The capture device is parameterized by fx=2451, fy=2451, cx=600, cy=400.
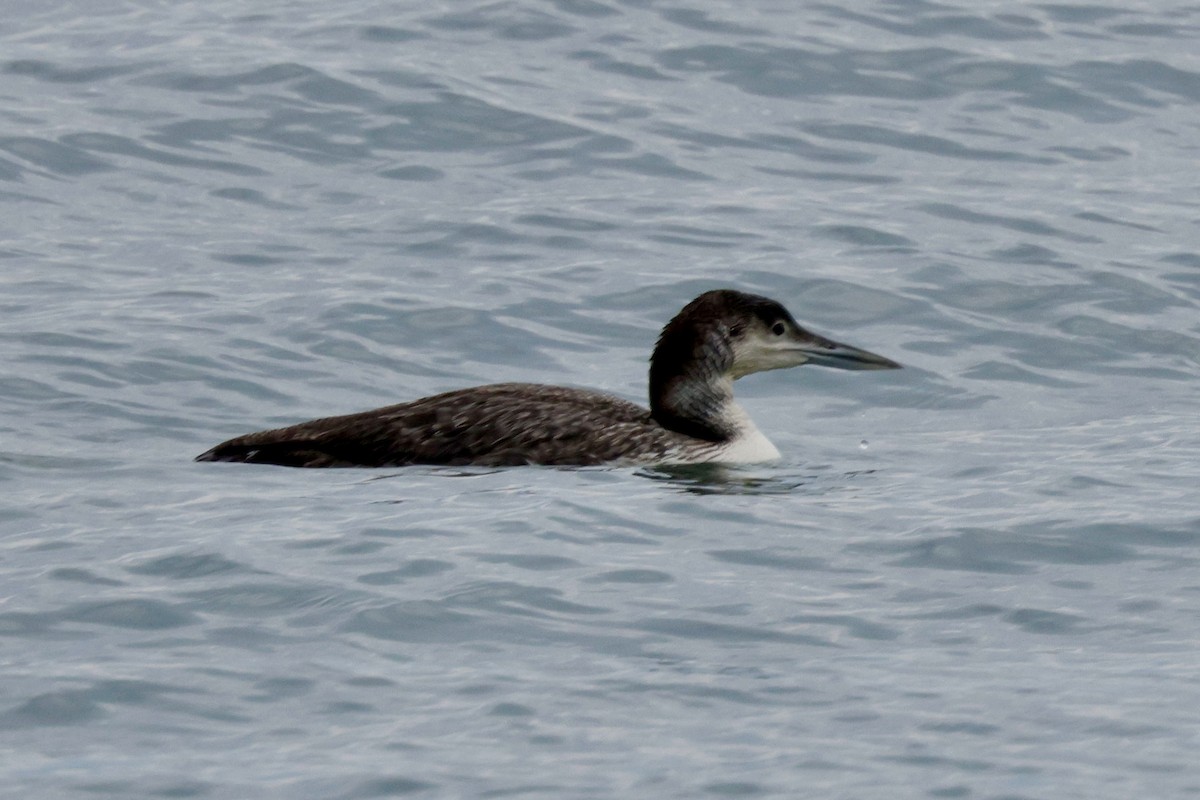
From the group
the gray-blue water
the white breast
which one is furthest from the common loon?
the gray-blue water

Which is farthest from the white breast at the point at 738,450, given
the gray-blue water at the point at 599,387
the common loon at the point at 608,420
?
the gray-blue water at the point at 599,387

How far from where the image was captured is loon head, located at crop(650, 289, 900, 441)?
10.9 meters

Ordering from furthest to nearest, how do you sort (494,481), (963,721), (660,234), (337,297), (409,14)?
(409,14) < (660,234) < (337,297) < (494,481) < (963,721)

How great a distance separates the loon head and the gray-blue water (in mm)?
455

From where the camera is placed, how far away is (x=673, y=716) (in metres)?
6.73

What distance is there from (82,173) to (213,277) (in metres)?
2.39

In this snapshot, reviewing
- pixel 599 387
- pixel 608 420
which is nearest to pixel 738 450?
pixel 608 420

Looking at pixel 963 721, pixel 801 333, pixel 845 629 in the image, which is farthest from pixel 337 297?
pixel 963 721

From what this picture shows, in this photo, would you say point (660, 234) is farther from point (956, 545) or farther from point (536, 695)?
point (536, 695)

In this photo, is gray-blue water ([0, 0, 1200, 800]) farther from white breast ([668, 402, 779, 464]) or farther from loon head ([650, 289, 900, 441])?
loon head ([650, 289, 900, 441])

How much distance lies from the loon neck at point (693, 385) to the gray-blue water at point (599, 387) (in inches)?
18.5

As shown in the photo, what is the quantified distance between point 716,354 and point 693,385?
176 mm

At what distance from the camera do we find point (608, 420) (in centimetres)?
1064

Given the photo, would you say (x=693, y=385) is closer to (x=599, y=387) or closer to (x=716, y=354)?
(x=716, y=354)
